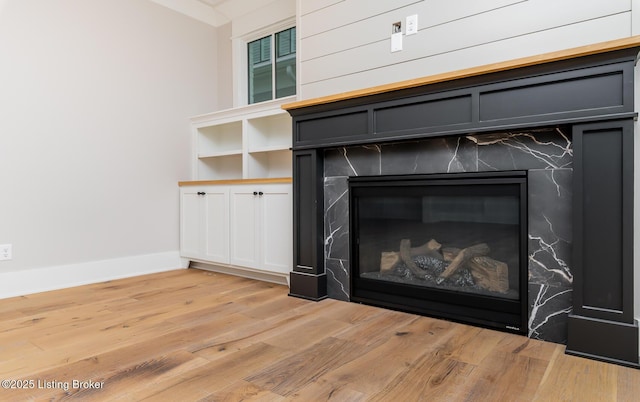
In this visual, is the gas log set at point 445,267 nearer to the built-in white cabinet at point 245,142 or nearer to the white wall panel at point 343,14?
the built-in white cabinet at point 245,142

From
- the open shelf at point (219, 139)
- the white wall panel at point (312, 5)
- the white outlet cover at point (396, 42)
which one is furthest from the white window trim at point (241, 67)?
the white outlet cover at point (396, 42)

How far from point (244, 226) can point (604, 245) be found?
7.91 ft

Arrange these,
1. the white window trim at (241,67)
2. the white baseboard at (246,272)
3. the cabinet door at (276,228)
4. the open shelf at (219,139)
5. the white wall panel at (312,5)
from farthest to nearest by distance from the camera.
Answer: the white window trim at (241,67) < the open shelf at (219,139) < the white baseboard at (246,272) < the cabinet door at (276,228) < the white wall panel at (312,5)

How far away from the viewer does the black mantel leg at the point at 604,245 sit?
1590mm

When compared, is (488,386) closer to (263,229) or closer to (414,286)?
(414,286)

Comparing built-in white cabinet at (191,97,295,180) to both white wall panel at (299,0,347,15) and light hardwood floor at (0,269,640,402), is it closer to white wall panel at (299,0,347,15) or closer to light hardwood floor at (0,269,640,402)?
white wall panel at (299,0,347,15)

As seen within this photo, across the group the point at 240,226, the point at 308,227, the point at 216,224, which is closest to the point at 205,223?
Answer: the point at 216,224

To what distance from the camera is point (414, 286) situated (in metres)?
2.29

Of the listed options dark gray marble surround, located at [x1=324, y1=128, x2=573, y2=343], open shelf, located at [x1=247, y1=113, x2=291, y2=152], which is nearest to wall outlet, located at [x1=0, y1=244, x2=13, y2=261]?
open shelf, located at [x1=247, y1=113, x2=291, y2=152]

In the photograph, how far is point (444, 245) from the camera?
88.8 inches

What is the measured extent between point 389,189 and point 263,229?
113 centimetres

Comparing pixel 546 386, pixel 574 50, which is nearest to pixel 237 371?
pixel 546 386

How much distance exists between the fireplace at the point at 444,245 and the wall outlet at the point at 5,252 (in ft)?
7.84

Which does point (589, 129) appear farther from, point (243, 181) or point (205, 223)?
point (205, 223)
